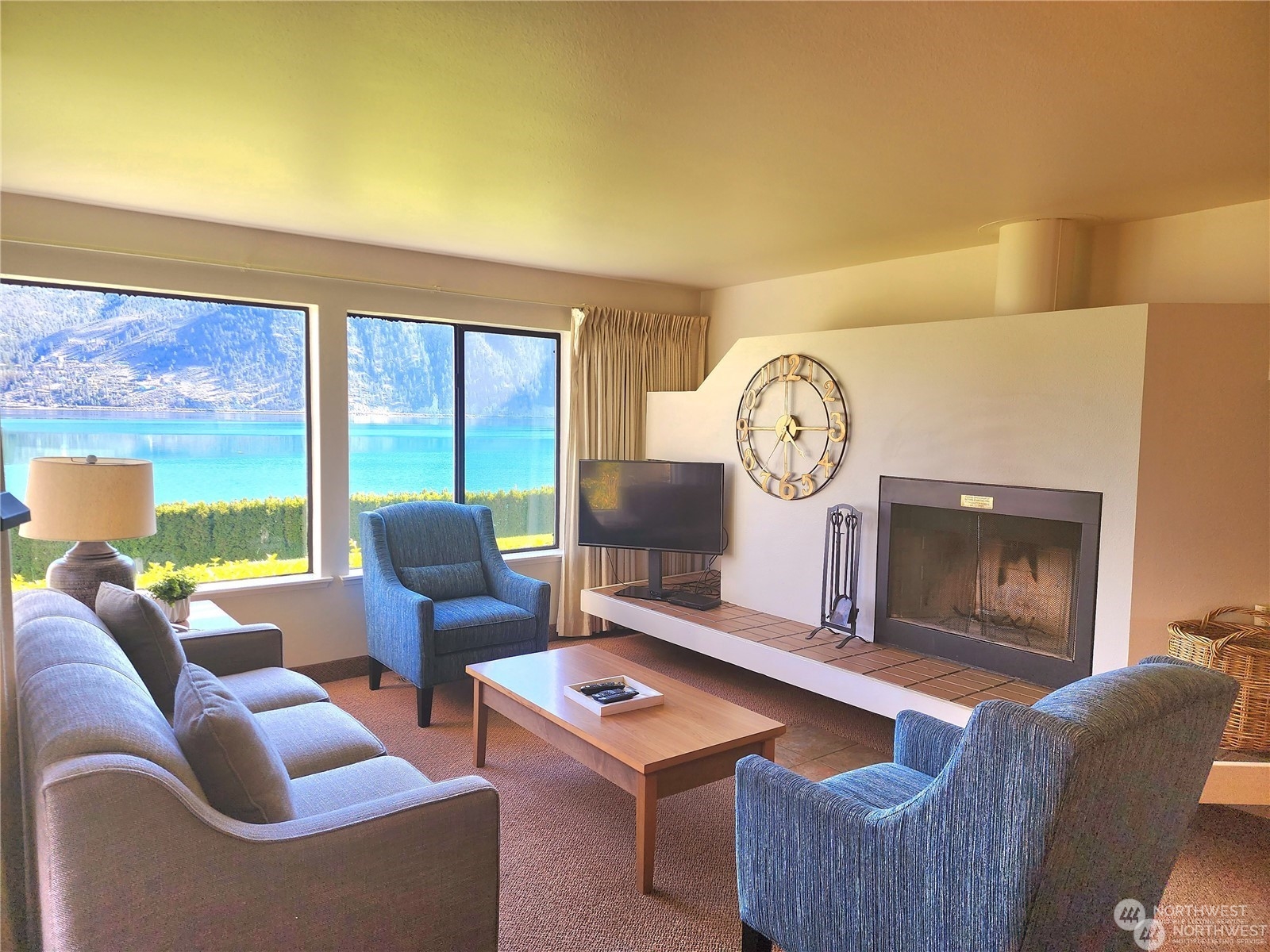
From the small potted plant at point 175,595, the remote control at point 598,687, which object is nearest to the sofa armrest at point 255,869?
the remote control at point 598,687

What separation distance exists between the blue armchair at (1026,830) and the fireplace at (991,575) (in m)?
1.77

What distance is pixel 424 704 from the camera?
152 inches

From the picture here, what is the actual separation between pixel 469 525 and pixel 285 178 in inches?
84.3

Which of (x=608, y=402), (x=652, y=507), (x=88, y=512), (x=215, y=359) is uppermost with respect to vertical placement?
(x=215, y=359)

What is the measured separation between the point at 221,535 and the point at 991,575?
3982 mm

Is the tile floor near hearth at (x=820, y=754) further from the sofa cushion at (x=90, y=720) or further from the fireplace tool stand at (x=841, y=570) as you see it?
the sofa cushion at (x=90, y=720)

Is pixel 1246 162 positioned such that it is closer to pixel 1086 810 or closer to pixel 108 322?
pixel 1086 810

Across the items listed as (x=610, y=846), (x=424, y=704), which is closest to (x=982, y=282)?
(x=610, y=846)

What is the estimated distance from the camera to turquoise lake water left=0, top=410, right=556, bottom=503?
3.86m

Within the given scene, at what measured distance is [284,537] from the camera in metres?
4.54

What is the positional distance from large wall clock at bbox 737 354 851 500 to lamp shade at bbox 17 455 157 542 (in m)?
3.15

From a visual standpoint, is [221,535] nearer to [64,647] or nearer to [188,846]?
[64,647]

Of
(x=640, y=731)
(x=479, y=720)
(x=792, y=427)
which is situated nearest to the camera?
(x=640, y=731)

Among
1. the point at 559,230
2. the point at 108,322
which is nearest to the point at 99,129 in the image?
the point at 108,322
